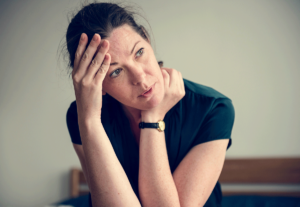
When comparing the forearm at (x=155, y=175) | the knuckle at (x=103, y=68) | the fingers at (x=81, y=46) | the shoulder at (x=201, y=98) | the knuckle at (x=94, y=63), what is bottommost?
the forearm at (x=155, y=175)

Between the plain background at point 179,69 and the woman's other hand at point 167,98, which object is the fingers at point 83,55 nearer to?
the woman's other hand at point 167,98

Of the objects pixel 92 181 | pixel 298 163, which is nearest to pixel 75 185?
pixel 92 181

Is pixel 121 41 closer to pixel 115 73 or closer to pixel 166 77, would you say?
pixel 115 73

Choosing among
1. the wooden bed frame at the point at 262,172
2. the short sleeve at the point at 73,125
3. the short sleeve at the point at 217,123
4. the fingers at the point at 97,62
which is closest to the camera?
the fingers at the point at 97,62

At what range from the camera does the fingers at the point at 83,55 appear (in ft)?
2.22

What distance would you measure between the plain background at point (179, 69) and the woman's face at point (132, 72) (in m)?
0.74

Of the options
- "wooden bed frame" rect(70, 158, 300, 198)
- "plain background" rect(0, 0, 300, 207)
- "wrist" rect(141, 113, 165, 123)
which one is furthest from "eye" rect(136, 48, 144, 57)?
"wooden bed frame" rect(70, 158, 300, 198)

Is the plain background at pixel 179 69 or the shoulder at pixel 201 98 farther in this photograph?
the plain background at pixel 179 69

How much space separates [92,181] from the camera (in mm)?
683

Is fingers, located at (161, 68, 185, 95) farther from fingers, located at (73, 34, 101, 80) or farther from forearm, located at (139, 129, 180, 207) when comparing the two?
fingers, located at (73, 34, 101, 80)

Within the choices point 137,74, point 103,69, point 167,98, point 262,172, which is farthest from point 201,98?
point 262,172

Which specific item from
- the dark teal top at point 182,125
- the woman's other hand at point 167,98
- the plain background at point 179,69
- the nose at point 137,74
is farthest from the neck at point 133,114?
the plain background at point 179,69

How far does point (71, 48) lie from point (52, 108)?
143 centimetres

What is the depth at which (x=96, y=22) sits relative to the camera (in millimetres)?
706
